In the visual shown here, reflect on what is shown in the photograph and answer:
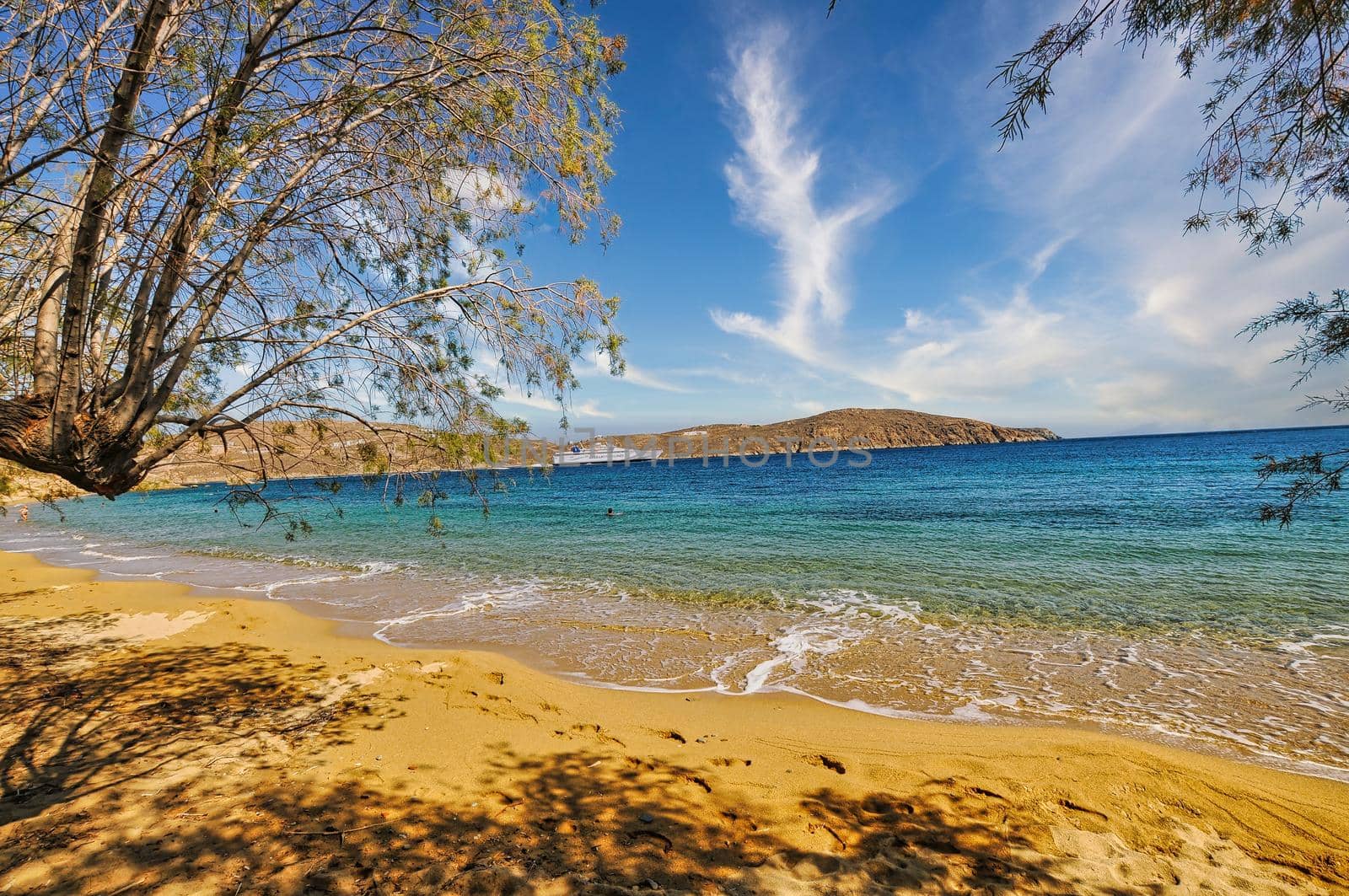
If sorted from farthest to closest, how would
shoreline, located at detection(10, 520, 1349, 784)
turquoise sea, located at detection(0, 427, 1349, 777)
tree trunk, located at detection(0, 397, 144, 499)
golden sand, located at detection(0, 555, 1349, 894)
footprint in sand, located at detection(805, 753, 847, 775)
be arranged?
turquoise sea, located at detection(0, 427, 1349, 777) < shoreline, located at detection(10, 520, 1349, 784) < footprint in sand, located at detection(805, 753, 847, 775) < tree trunk, located at detection(0, 397, 144, 499) < golden sand, located at detection(0, 555, 1349, 894)

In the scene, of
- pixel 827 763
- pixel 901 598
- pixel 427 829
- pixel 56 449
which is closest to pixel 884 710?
pixel 827 763

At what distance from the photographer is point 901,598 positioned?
11602mm

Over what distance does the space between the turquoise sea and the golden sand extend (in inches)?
48.2

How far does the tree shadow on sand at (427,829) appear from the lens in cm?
324

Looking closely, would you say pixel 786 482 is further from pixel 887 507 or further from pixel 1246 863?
pixel 1246 863

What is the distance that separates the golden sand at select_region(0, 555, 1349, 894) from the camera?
3.36 m

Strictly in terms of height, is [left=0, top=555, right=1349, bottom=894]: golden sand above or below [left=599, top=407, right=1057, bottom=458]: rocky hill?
below

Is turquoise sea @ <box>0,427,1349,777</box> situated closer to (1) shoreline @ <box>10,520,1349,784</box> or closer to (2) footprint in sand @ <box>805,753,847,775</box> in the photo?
(1) shoreline @ <box>10,520,1349,784</box>

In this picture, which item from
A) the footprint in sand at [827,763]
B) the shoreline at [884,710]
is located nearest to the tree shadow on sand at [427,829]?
the footprint in sand at [827,763]

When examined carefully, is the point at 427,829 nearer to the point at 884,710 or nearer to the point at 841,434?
the point at 884,710

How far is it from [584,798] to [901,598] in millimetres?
9321

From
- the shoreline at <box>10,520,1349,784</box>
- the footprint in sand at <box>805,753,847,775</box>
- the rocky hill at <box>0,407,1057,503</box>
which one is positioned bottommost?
the shoreline at <box>10,520,1349,784</box>

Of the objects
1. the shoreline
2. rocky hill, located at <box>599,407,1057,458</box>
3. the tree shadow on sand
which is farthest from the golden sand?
rocky hill, located at <box>599,407,1057,458</box>

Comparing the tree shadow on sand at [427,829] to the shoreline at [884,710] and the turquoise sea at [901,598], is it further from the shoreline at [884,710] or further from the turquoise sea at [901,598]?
the turquoise sea at [901,598]
